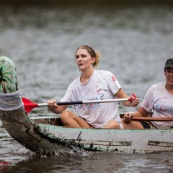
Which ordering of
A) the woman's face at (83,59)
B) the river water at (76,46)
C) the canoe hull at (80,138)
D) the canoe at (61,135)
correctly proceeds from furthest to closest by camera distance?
the woman's face at (83,59) → the river water at (76,46) → the canoe hull at (80,138) → the canoe at (61,135)

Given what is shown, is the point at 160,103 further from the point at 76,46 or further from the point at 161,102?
the point at 76,46

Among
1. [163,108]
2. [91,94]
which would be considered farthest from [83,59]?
[163,108]

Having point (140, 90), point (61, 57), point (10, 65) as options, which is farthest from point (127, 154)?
point (61, 57)

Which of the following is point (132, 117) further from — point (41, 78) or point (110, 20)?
point (110, 20)

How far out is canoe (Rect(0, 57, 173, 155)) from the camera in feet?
46.6

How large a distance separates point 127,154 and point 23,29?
106ft

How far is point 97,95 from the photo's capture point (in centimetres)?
1541

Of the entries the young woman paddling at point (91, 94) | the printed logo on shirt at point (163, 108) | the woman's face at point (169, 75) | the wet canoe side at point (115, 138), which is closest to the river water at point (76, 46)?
the wet canoe side at point (115, 138)

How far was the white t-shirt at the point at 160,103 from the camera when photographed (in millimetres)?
15602

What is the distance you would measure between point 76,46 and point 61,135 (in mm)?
24206

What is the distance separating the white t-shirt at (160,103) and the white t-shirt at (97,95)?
672 mm

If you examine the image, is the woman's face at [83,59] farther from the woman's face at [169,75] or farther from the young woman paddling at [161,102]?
the woman's face at [169,75]

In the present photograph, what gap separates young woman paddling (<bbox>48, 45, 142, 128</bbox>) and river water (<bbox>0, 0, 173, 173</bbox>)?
2.02 feet

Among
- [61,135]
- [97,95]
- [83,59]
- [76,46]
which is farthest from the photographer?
[76,46]
